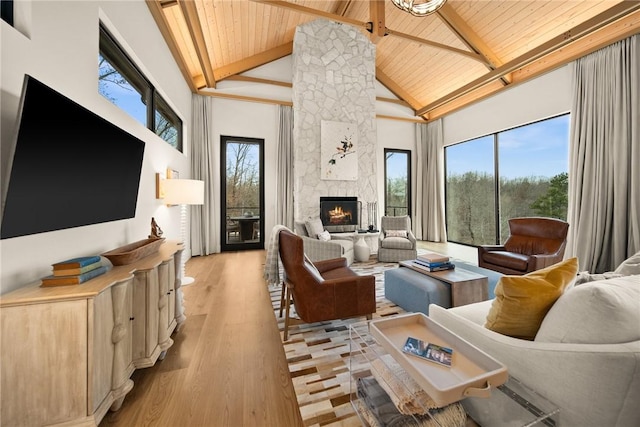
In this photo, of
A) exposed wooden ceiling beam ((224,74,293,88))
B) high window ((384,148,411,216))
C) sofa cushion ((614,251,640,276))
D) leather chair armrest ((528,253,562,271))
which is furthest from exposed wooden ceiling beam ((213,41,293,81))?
sofa cushion ((614,251,640,276))

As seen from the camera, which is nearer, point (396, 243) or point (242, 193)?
point (396, 243)

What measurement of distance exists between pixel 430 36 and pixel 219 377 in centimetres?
654

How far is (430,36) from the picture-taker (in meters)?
5.12

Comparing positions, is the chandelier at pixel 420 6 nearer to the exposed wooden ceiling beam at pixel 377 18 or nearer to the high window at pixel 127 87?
the exposed wooden ceiling beam at pixel 377 18

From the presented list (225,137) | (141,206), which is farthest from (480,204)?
(141,206)

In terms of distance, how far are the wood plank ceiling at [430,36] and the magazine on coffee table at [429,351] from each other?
11.6 ft

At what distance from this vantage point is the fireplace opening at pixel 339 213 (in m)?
5.58

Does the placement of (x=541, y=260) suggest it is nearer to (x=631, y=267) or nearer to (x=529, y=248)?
(x=529, y=248)

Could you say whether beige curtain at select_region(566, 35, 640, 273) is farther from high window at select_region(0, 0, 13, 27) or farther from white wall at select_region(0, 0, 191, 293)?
high window at select_region(0, 0, 13, 27)

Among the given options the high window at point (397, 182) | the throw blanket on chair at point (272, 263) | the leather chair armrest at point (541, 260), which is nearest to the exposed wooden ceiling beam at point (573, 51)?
the high window at point (397, 182)

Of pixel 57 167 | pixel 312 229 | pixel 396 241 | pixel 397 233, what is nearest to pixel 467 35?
pixel 397 233

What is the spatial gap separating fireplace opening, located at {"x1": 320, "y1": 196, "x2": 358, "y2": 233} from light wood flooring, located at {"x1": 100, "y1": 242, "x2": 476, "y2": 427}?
9.65 ft

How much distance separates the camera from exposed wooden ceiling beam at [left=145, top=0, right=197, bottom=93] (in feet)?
9.49

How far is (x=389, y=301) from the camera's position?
2785 millimetres
